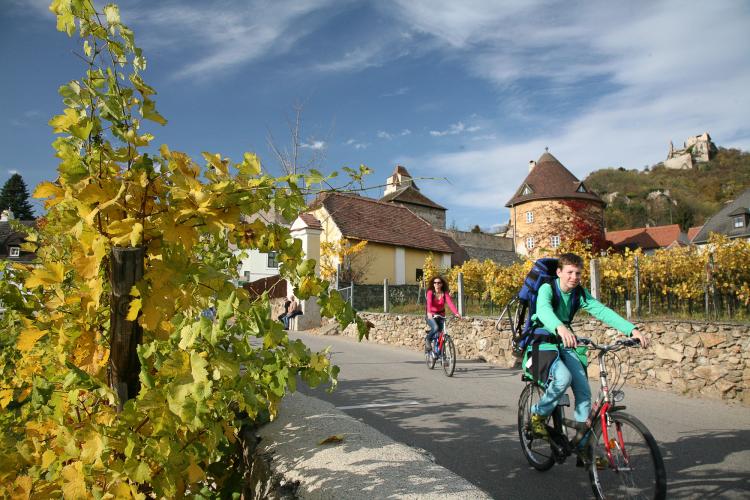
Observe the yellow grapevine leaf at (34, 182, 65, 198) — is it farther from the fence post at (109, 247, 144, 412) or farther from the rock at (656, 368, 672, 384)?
the rock at (656, 368, 672, 384)

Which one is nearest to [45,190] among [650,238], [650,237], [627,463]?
[627,463]

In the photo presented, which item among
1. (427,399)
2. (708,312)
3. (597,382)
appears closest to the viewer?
(427,399)

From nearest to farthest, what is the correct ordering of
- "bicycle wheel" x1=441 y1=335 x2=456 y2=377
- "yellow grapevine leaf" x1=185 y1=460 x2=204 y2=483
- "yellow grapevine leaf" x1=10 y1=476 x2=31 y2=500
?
"yellow grapevine leaf" x1=185 y1=460 x2=204 y2=483
"yellow grapevine leaf" x1=10 y1=476 x2=31 y2=500
"bicycle wheel" x1=441 y1=335 x2=456 y2=377

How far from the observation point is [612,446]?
3299mm

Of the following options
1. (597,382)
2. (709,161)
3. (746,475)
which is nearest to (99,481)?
(746,475)

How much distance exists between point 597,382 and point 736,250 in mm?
5084

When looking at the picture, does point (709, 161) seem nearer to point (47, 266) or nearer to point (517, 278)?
point (517, 278)

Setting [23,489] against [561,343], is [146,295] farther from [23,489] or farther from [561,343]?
[561,343]

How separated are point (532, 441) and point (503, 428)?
4.10 feet

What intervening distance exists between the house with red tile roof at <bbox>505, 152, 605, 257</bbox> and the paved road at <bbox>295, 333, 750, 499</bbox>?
33923mm

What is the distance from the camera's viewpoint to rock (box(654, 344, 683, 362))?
25.4ft

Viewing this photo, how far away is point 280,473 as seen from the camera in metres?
1.94

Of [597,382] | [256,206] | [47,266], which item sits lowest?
[597,382]

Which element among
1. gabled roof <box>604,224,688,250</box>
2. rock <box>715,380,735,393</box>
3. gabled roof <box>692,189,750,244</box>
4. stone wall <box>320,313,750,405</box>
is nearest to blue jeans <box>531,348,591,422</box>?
stone wall <box>320,313,750,405</box>
